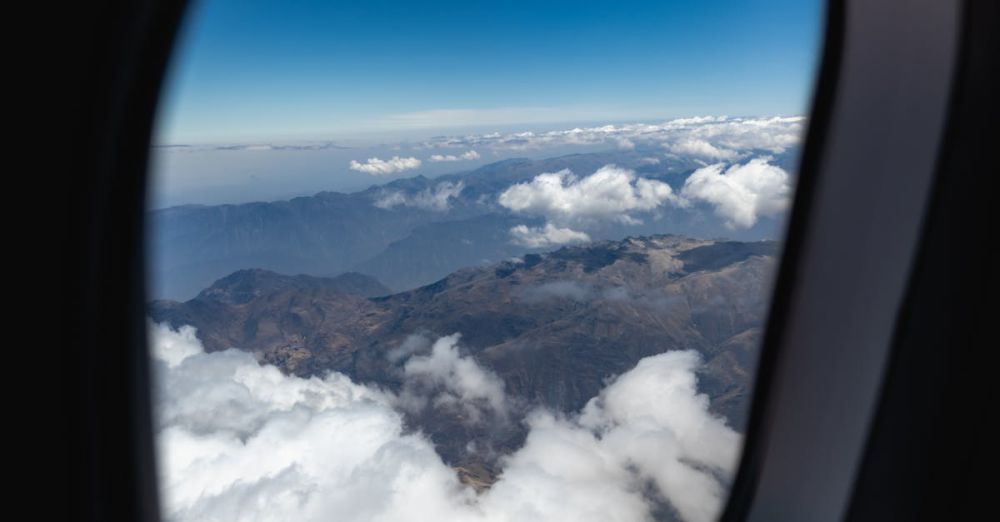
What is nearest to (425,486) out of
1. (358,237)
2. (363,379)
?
(363,379)

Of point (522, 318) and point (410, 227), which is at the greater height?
point (410, 227)

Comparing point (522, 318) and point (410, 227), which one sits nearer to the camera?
point (522, 318)

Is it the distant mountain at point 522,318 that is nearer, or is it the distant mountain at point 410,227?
the distant mountain at point 522,318

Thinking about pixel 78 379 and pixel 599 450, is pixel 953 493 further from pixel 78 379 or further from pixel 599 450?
pixel 599 450

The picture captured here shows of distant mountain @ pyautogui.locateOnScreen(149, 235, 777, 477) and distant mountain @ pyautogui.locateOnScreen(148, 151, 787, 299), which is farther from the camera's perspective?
distant mountain @ pyautogui.locateOnScreen(148, 151, 787, 299)
